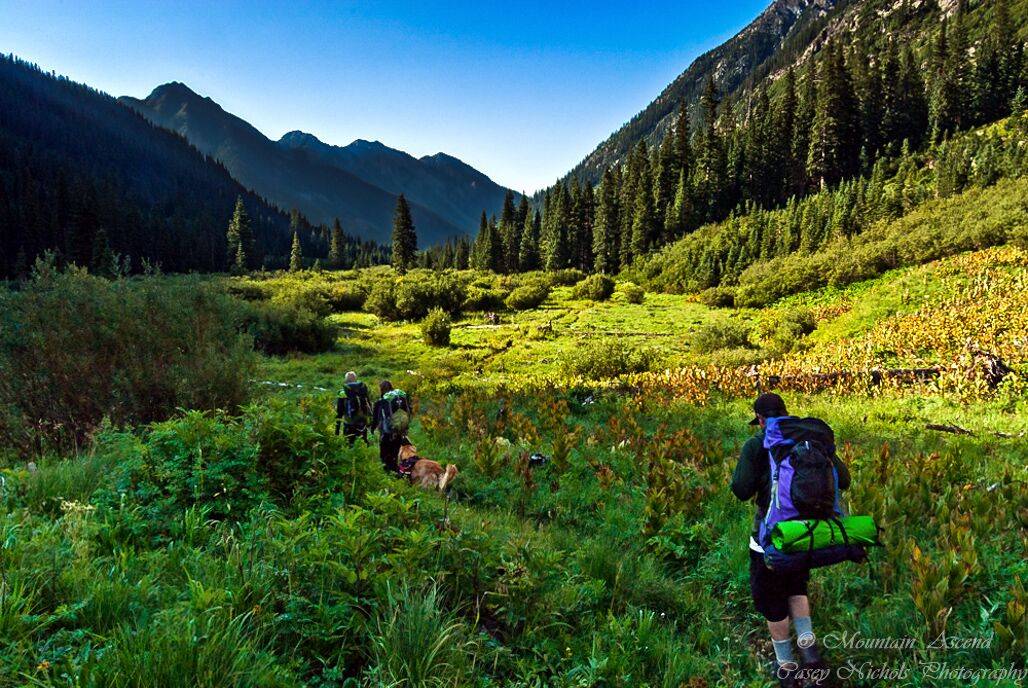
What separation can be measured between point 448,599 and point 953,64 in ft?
252

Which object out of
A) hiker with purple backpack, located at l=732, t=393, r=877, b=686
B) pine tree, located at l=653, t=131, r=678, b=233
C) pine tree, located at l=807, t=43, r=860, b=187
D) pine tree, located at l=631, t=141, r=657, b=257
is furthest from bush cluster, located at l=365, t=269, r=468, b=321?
pine tree, located at l=807, t=43, r=860, b=187

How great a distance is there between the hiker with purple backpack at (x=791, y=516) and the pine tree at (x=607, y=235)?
64.1 metres

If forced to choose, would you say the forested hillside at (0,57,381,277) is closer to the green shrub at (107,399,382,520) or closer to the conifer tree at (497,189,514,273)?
the green shrub at (107,399,382,520)

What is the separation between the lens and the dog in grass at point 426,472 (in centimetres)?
693

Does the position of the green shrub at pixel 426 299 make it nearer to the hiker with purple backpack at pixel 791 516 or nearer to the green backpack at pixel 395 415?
the green backpack at pixel 395 415

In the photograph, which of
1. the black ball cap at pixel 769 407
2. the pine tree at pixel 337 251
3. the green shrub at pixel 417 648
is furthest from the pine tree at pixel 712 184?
the pine tree at pixel 337 251

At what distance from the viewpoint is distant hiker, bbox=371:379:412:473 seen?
7.51 m

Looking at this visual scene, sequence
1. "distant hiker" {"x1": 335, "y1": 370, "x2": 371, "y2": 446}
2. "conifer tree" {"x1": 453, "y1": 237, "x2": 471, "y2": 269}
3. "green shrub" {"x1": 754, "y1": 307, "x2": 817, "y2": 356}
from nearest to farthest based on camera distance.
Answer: "distant hiker" {"x1": 335, "y1": 370, "x2": 371, "y2": 446}
"green shrub" {"x1": 754, "y1": 307, "x2": 817, "y2": 356}
"conifer tree" {"x1": 453, "y1": 237, "x2": 471, "y2": 269}

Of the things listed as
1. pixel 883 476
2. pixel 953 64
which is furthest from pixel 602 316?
pixel 953 64

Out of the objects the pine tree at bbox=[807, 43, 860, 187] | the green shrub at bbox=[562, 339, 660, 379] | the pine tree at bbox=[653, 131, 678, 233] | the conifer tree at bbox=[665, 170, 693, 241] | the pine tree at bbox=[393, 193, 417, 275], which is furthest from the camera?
the pine tree at bbox=[393, 193, 417, 275]

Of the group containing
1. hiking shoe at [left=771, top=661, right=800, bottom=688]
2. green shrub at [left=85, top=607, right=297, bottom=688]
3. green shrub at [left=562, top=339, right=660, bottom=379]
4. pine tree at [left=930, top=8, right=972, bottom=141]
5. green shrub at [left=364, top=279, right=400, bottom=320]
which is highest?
pine tree at [left=930, top=8, right=972, bottom=141]

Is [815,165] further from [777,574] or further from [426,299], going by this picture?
[777,574]

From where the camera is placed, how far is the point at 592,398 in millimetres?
13469

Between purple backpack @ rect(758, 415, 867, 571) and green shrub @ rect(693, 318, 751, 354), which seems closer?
purple backpack @ rect(758, 415, 867, 571)
